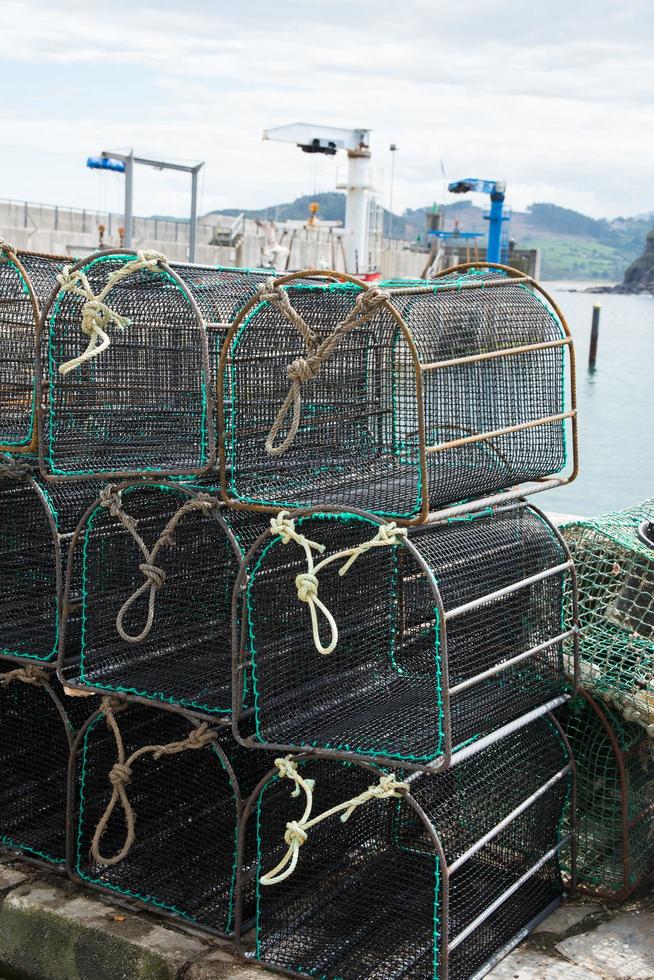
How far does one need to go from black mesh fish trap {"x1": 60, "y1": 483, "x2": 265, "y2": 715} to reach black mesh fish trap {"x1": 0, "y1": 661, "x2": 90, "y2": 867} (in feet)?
0.98

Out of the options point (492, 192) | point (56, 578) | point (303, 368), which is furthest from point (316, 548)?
point (492, 192)

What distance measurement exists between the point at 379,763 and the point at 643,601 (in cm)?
141

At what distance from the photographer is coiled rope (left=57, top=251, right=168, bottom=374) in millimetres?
3631

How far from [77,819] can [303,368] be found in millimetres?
1585

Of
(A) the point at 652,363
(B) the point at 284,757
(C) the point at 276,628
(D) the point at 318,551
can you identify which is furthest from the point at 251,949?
(A) the point at 652,363

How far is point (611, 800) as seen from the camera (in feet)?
13.2

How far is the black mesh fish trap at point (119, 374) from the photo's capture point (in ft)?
12.3

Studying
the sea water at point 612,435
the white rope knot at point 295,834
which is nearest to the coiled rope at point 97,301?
the white rope knot at point 295,834

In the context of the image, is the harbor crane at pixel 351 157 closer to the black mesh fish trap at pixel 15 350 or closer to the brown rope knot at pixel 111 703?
the black mesh fish trap at pixel 15 350

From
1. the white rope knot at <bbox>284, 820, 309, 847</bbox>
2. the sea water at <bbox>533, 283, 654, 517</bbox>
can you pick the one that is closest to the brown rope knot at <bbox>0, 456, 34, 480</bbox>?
the white rope knot at <bbox>284, 820, 309, 847</bbox>

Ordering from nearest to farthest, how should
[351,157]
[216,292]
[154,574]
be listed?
[154,574] < [216,292] < [351,157]

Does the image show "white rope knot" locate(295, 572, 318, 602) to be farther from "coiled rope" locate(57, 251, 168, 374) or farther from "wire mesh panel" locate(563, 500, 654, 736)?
"wire mesh panel" locate(563, 500, 654, 736)

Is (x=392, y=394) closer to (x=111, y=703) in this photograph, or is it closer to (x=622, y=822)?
(x=111, y=703)

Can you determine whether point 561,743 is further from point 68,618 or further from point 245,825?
point 68,618
